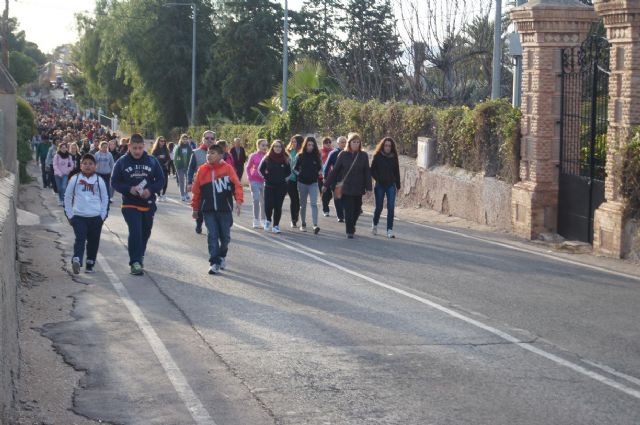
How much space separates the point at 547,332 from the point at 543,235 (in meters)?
8.67

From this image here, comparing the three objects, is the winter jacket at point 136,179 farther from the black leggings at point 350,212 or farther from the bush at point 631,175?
the bush at point 631,175

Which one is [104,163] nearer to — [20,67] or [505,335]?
[505,335]

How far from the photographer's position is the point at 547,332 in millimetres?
10078

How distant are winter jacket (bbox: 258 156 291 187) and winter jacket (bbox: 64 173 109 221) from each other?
524 centimetres

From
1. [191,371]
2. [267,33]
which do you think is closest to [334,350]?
[191,371]

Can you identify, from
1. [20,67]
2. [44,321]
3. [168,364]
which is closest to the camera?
[168,364]

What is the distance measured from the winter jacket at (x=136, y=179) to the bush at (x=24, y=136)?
2065 centimetres

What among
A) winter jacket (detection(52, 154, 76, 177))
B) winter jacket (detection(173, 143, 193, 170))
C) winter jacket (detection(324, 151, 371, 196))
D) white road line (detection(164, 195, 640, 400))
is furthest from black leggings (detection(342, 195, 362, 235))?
winter jacket (detection(173, 143, 193, 170))

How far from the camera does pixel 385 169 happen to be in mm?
18266

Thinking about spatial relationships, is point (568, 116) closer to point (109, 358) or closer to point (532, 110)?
point (532, 110)

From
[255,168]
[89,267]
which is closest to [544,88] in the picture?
[255,168]

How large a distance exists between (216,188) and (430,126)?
12401mm

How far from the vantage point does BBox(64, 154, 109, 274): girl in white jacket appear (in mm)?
13805

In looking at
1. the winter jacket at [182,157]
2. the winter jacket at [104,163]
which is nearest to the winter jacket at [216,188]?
the winter jacket at [104,163]
